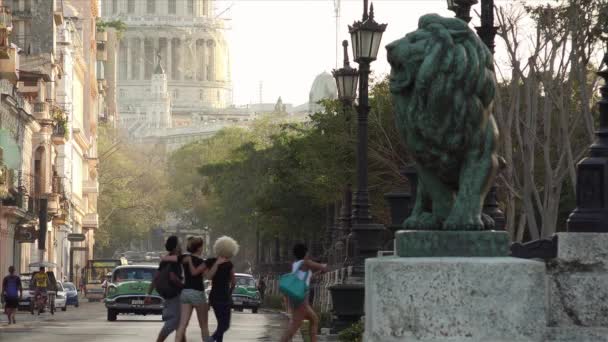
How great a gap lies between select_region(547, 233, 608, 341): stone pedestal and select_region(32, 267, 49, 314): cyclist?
39745mm

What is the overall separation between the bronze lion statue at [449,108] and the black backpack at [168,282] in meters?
9.22

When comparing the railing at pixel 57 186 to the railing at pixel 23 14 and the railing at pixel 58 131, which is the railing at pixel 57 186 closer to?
the railing at pixel 58 131

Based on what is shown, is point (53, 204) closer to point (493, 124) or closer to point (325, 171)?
point (325, 171)

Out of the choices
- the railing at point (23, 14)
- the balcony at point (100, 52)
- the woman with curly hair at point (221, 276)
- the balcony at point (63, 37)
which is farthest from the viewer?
the balcony at point (100, 52)

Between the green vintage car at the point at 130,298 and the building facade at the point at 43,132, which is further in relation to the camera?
the building facade at the point at 43,132

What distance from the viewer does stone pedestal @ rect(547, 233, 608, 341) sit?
1309 centimetres

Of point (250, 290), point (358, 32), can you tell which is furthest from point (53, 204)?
point (358, 32)

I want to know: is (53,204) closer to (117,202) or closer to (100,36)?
(117,202)

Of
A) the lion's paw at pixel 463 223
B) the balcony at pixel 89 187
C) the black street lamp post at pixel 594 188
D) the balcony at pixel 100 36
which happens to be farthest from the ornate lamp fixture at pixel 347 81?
the balcony at pixel 100 36

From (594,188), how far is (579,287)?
39.8 inches

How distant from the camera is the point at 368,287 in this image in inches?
476

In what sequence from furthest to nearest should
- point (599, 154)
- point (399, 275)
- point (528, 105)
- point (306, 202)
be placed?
point (306, 202) → point (528, 105) → point (599, 154) → point (399, 275)

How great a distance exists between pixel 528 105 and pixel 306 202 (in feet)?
110

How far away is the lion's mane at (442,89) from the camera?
483 inches
